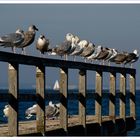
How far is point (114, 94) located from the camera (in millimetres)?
21922

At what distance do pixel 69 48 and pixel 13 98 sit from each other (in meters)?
5.82

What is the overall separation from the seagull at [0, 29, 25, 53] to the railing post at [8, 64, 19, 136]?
155 centimetres

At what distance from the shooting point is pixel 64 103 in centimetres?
1708

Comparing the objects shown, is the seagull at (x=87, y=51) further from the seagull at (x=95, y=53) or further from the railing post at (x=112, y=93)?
the railing post at (x=112, y=93)

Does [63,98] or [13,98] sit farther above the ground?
[63,98]

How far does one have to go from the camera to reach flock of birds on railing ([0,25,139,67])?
51.3 feet

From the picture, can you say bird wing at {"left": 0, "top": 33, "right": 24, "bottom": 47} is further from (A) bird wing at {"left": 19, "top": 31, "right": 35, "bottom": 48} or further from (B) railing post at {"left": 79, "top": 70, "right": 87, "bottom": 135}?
(B) railing post at {"left": 79, "top": 70, "right": 87, "bottom": 135}

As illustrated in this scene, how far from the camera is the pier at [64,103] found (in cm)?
1380

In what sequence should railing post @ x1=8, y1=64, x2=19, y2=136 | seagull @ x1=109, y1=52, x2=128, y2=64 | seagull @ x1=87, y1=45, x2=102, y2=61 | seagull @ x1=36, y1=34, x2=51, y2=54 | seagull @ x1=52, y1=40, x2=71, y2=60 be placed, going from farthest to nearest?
1. seagull @ x1=109, y1=52, x2=128, y2=64
2. seagull @ x1=87, y1=45, x2=102, y2=61
3. seagull @ x1=52, y1=40, x2=71, y2=60
4. seagull @ x1=36, y1=34, x2=51, y2=54
5. railing post @ x1=8, y1=64, x2=19, y2=136

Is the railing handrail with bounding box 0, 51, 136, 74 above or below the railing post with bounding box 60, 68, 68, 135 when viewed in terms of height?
above

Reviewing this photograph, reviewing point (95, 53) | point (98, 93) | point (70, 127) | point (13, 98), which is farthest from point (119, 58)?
point (13, 98)

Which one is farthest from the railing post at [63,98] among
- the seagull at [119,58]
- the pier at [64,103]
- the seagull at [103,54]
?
the seagull at [119,58]

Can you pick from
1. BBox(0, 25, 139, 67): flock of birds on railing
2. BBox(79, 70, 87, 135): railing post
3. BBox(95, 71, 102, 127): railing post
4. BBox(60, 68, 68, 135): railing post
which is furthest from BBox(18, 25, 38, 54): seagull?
BBox(95, 71, 102, 127): railing post

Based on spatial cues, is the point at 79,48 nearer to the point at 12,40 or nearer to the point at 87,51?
the point at 87,51
